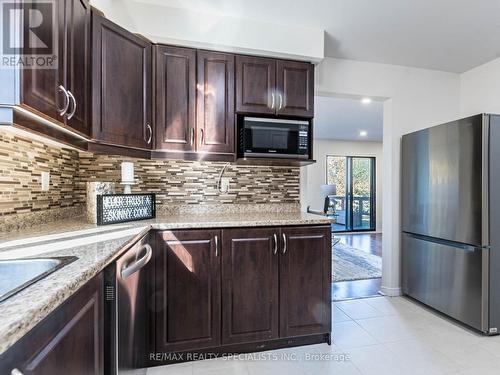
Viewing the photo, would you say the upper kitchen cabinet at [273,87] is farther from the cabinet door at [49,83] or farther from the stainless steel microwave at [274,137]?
the cabinet door at [49,83]

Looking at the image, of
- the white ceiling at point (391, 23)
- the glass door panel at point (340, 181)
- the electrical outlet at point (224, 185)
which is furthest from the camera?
the glass door panel at point (340, 181)

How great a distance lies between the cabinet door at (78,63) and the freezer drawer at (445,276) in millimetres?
2910

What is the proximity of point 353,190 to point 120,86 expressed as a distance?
21.8ft

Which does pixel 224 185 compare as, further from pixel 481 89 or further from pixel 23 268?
pixel 481 89

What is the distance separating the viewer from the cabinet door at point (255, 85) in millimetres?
2197

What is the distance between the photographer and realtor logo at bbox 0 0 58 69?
980 mm

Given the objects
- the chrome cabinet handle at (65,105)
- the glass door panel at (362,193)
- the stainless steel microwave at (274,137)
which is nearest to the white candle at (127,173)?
the chrome cabinet handle at (65,105)

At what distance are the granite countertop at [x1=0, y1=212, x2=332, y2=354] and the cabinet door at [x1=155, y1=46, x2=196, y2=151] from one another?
0.70m

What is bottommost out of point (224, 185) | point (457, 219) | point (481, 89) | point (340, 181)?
point (457, 219)

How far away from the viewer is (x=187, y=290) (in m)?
1.81

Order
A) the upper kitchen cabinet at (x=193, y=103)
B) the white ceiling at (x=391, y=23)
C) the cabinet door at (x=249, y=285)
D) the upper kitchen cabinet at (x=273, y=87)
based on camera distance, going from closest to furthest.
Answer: the cabinet door at (x=249, y=285) → the white ceiling at (x=391, y=23) → the upper kitchen cabinet at (x=193, y=103) → the upper kitchen cabinet at (x=273, y=87)

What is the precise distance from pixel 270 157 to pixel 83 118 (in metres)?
1.30

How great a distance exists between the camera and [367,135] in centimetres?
661

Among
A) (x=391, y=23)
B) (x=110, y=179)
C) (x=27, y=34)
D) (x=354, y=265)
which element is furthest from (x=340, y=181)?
(x=27, y=34)
